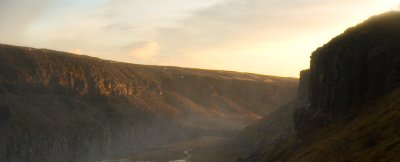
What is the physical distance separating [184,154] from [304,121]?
360ft

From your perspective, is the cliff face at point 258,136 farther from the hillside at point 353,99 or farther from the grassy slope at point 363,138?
the grassy slope at point 363,138

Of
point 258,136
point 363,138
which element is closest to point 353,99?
point 363,138

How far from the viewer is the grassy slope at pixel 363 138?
52125 millimetres

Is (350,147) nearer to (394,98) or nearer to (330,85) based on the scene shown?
(394,98)

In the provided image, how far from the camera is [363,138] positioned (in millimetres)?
60469

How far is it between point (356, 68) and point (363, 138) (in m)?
20.4

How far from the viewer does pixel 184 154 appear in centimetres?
19762

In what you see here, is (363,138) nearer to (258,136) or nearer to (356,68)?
(356,68)

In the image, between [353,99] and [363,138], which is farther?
[353,99]

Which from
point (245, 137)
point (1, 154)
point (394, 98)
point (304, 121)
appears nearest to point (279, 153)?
point (304, 121)

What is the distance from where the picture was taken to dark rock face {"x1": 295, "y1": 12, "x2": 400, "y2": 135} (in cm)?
7307

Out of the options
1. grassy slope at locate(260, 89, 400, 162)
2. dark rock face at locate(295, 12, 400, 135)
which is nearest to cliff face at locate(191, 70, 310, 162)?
dark rock face at locate(295, 12, 400, 135)

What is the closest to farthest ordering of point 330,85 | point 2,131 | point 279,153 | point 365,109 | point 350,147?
point 350,147 → point 365,109 → point 330,85 → point 279,153 → point 2,131

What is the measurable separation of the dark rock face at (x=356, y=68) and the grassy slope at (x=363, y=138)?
2.92 meters
